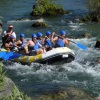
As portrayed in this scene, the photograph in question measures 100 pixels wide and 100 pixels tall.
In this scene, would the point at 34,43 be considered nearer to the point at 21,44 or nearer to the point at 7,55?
the point at 21,44

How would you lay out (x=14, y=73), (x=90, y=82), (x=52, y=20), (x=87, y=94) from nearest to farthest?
(x=87, y=94) < (x=90, y=82) < (x=14, y=73) < (x=52, y=20)

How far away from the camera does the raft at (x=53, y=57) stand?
12.9 meters

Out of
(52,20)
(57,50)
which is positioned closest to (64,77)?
Result: (57,50)

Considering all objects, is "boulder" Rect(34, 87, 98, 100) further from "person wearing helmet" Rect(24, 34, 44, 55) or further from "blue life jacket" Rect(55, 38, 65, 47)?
"blue life jacket" Rect(55, 38, 65, 47)

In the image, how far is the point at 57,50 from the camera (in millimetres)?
12922

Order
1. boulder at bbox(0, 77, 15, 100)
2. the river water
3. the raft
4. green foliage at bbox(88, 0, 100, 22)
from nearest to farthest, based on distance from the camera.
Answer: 1. boulder at bbox(0, 77, 15, 100)
2. the river water
3. the raft
4. green foliage at bbox(88, 0, 100, 22)

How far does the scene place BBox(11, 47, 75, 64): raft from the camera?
12875 mm

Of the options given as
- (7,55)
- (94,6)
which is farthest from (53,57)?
(94,6)

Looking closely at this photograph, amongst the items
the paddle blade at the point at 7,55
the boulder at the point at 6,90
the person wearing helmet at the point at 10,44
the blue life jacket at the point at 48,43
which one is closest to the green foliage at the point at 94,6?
the blue life jacket at the point at 48,43

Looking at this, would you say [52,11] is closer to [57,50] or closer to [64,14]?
[64,14]

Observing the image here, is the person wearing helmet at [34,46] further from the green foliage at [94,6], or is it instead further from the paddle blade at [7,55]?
the green foliage at [94,6]

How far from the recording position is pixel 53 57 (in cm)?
1295

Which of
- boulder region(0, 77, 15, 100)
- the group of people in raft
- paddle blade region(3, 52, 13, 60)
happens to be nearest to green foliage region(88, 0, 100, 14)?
the group of people in raft

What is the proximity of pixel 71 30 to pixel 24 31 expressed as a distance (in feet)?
9.41
